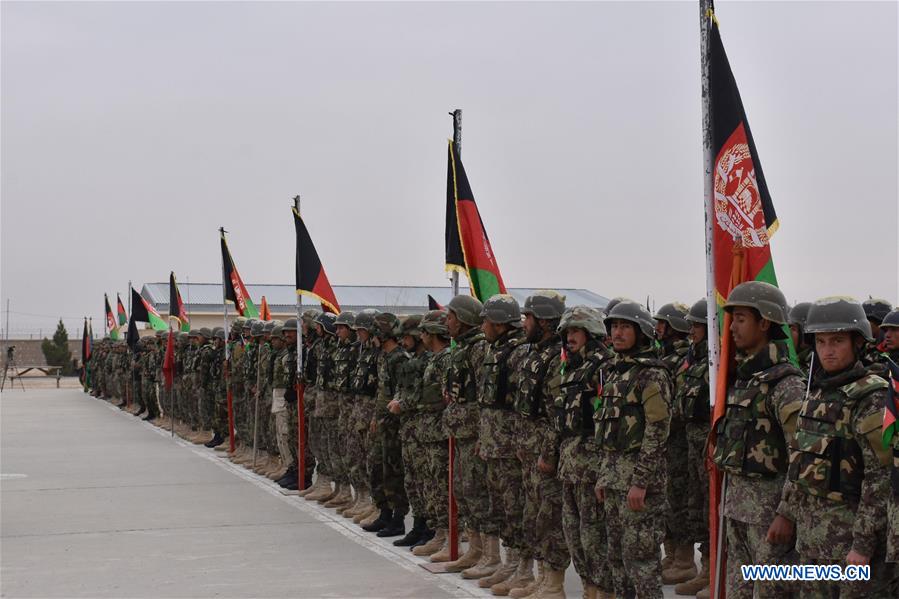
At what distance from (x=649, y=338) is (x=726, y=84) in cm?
157

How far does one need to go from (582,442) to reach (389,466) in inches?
156

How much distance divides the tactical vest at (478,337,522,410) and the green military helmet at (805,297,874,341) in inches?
128

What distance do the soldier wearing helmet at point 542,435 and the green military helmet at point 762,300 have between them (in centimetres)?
198

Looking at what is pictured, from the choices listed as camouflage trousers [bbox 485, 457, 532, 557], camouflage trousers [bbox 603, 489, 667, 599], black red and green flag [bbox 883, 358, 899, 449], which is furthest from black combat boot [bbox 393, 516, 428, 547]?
black red and green flag [bbox 883, 358, 899, 449]

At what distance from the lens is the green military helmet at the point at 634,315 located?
6.48 m

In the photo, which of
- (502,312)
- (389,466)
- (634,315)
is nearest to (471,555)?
(389,466)

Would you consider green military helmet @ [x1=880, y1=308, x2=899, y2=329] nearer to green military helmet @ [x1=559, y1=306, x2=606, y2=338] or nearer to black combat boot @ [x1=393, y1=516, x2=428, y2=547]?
green military helmet @ [x1=559, y1=306, x2=606, y2=338]

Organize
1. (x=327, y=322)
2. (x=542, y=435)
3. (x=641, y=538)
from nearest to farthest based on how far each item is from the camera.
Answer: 1. (x=641, y=538)
2. (x=542, y=435)
3. (x=327, y=322)

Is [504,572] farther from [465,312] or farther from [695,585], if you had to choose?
[465,312]

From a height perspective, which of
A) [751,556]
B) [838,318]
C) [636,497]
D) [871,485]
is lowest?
[751,556]

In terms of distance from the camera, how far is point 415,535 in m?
9.93

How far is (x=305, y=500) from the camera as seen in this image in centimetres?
1284

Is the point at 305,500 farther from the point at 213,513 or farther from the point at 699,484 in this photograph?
the point at 699,484

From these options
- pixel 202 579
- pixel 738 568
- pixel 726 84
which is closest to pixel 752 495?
pixel 738 568
